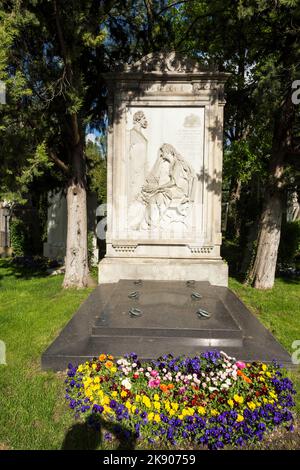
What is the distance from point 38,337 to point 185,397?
2957 millimetres

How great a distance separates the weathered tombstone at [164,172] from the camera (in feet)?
24.2

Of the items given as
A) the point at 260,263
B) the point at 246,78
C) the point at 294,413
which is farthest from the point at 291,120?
the point at 246,78

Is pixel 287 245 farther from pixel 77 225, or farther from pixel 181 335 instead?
pixel 181 335

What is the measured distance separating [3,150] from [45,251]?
271 inches

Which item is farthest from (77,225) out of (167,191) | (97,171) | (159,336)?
(97,171)

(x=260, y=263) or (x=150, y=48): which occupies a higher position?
(x=150, y=48)

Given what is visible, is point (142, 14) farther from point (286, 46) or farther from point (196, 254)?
point (196, 254)

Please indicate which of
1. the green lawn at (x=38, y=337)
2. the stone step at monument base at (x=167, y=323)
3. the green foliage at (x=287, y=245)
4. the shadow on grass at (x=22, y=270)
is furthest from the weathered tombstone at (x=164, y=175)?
the green foliage at (x=287, y=245)

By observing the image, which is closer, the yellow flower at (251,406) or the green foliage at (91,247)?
the yellow flower at (251,406)

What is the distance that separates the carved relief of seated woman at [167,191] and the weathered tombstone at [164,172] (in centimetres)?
2

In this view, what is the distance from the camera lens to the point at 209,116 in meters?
7.42

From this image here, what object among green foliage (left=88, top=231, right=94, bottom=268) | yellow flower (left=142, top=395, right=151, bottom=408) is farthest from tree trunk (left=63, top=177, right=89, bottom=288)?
yellow flower (left=142, top=395, right=151, bottom=408)

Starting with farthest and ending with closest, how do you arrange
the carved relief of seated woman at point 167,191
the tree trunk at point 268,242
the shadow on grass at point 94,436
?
1. the tree trunk at point 268,242
2. the carved relief of seated woman at point 167,191
3. the shadow on grass at point 94,436

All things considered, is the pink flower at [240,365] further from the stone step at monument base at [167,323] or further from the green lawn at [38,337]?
the green lawn at [38,337]
